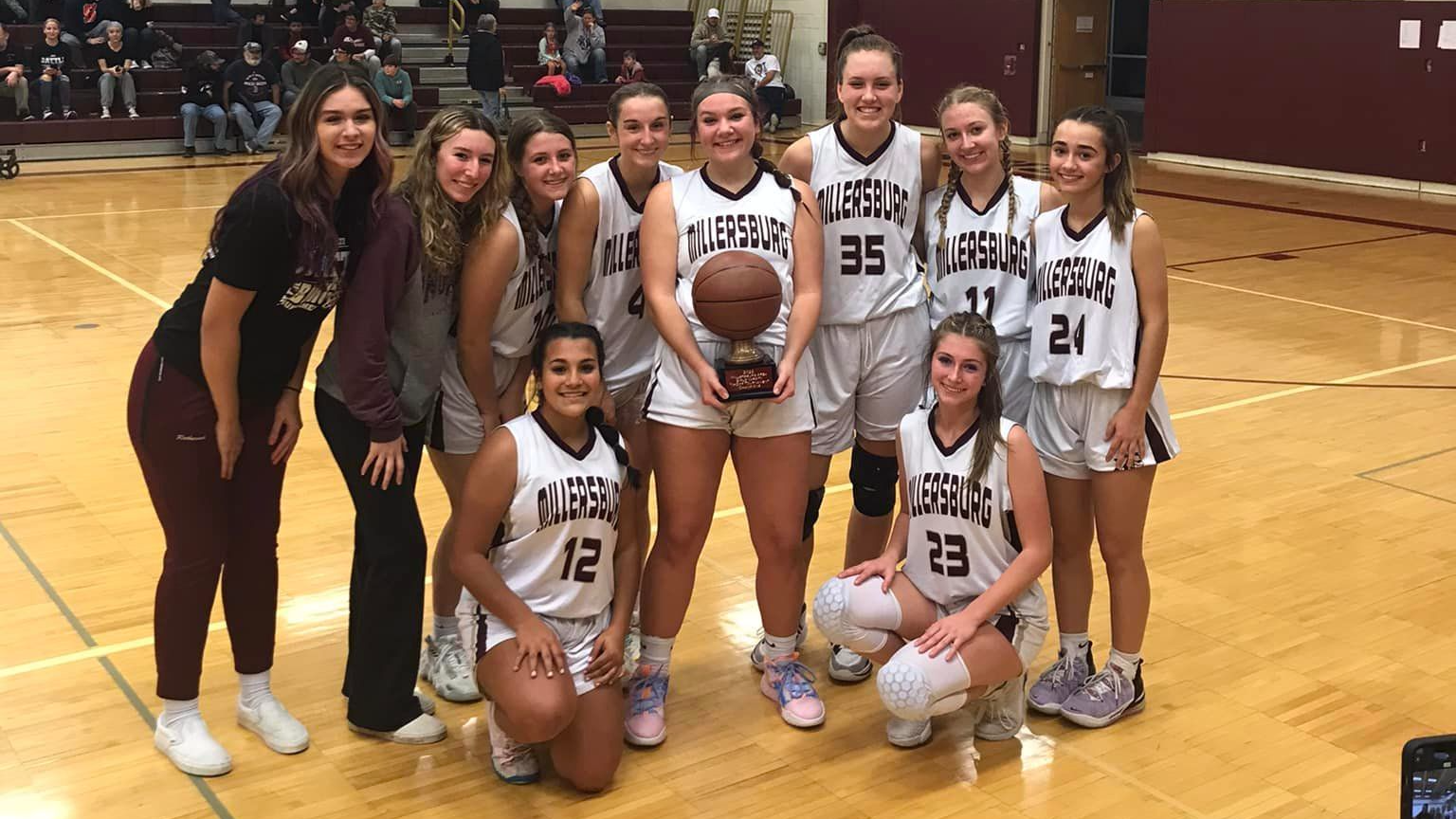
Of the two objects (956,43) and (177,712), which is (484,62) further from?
(177,712)

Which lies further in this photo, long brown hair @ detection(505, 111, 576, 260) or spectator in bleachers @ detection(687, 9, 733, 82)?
spectator in bleachers @ detection(687, 9, 733, 82)

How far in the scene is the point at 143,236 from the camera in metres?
10.8

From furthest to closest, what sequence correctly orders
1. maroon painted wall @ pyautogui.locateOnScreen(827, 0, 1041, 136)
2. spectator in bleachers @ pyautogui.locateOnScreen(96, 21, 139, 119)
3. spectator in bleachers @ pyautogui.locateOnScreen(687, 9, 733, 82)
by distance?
1. spectator in bleachers @ pyautogui.locateOnScreen(687, 9, 733, 82)
2. maroon painted wall @ pyautogui.locateOnScreen(827, 0, 1041, 136)
3. spectator in bleachers @ pyautogui.locateOnScreen(96, 21, 139, 119)

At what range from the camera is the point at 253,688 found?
3.45 m

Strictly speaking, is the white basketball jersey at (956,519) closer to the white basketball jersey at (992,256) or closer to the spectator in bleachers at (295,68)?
the white basketball jersey at (992,256)

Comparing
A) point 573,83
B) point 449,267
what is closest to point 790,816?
point 449,267

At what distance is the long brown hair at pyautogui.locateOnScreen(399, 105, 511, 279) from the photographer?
10.6 feet

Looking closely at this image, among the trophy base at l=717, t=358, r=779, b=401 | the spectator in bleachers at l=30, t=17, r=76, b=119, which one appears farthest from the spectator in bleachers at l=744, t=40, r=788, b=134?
the trophy base at l=717, t=358, r=779, b=401

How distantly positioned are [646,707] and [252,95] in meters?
14.2

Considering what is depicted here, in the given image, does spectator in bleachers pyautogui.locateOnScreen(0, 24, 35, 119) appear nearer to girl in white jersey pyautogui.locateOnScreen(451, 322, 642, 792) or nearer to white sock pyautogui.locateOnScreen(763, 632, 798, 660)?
girl in white jersey pyautogui.locateOnScreen(451, 322, 642, 792)

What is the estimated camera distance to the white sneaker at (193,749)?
3238 mm

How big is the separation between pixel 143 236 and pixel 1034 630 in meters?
9.19

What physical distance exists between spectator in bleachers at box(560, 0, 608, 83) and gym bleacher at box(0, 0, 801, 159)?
1.08ft

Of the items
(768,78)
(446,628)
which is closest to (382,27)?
(768,78)
